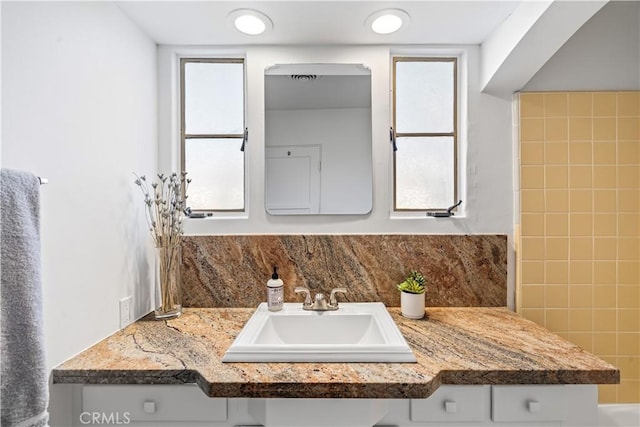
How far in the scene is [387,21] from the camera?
4.51ft

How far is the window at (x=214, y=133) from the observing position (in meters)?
1.62

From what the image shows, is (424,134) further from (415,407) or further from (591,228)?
(415,407)

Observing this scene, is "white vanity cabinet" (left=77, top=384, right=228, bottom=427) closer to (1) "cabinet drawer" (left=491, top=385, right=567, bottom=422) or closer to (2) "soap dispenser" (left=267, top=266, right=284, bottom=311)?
(2) "soap dispenser" (left=267, top=266, right=284, bottom=311)

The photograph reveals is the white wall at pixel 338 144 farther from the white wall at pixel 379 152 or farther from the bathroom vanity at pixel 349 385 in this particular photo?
the bathroom vanity at pixel 349 385

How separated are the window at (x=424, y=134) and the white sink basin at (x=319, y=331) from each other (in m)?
0.57

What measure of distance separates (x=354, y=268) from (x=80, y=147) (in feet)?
3.74

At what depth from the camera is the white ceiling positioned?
129 centimetres

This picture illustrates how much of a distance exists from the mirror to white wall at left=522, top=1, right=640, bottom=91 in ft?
2.76

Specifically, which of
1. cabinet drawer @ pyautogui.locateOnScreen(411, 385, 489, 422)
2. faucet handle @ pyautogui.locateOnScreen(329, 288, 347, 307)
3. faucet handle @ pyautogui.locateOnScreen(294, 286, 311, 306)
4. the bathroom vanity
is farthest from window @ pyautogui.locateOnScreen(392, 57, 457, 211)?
cabinet drawer @ pyautogui.locateOnScreen(411, 385, 489, 422)

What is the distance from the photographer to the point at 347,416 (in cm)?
89

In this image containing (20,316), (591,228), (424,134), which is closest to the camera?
(20,316)

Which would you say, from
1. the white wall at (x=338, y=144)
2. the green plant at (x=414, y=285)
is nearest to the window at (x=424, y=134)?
the white wall at (x=338, y=144)

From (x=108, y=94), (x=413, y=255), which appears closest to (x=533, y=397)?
(x=413, y=255)

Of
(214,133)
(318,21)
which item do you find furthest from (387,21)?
(214,133)
